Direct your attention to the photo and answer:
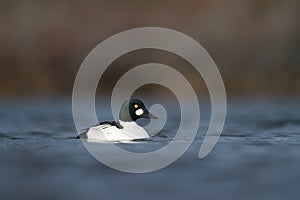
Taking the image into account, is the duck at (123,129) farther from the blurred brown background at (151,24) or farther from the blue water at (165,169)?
the blurred brown background at (151,24)

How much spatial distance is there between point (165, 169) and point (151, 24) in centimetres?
1146

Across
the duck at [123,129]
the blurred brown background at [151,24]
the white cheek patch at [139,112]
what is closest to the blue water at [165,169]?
the duck at [123,129]

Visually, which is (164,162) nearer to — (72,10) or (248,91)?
(248,91)

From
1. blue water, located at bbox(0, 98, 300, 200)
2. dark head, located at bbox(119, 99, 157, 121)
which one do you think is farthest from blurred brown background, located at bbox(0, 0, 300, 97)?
dark head, located at bbox(119, 99, 157, 121)

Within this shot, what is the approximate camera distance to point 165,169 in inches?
426

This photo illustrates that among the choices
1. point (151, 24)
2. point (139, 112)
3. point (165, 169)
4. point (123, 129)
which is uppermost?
point (151, 24)

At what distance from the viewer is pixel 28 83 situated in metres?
20.6

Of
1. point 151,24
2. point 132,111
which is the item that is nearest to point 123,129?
point 132,111

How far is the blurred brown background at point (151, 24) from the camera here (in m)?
20.6

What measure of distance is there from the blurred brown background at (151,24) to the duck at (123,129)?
252 inches

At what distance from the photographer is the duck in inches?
517

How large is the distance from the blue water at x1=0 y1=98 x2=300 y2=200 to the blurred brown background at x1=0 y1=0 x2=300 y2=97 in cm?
444

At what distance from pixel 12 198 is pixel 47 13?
1347 cm

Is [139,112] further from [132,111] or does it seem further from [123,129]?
[123,129]
